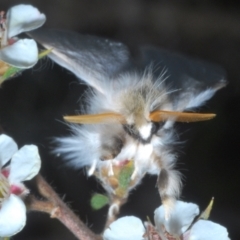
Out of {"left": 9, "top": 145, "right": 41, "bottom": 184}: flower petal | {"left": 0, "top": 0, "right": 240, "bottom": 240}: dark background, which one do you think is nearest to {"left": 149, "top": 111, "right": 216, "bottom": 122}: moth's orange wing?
{"left": 9, "top": 145, "right": 41, "bottom": 184}: flower petal

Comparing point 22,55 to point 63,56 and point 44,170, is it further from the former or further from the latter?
point 44,170

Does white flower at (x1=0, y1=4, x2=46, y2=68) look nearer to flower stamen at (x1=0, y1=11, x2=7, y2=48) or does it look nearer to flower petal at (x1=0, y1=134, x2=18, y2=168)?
flower stamen at (x1=0, y1=11, x2=7, y2=48)

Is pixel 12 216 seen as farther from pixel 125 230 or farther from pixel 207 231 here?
pixel 207 231

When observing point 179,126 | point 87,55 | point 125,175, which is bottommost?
point 179,126

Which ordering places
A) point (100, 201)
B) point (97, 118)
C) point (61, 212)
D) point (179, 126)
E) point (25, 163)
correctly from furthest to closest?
point (179, 126), point (100, 201), point (61, 212), point (25, 163), point (97, 118)

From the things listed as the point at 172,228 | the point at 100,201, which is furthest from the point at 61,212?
the point at 172,228

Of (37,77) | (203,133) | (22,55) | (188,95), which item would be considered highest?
(22,55)

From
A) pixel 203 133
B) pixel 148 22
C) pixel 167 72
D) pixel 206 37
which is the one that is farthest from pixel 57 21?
pixel 167 72
